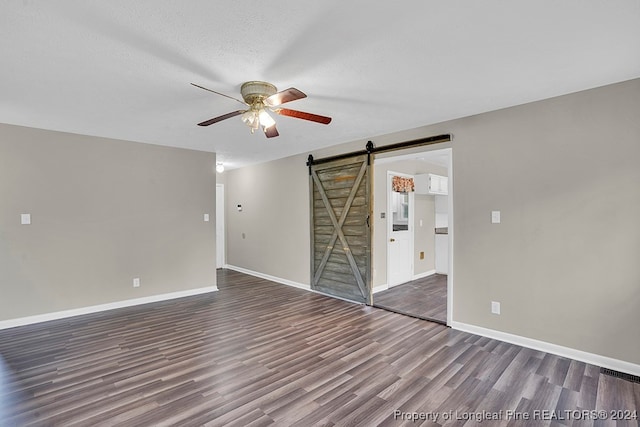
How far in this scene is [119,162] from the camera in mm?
4590

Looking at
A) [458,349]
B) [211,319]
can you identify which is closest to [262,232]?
[211,319]

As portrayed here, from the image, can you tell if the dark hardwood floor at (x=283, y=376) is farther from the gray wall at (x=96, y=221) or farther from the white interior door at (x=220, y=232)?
the white interior door at (x=220, y=232)

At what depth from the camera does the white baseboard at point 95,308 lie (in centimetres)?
380

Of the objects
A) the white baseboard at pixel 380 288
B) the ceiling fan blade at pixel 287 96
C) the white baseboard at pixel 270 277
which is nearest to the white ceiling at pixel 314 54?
the ceiling fan blade at pixel 287 96

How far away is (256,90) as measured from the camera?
261 centimetres

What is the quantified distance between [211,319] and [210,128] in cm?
253

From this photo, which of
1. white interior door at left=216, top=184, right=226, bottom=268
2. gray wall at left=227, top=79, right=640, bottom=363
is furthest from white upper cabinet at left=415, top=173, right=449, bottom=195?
white interior door at left=216, top=184, right=226, bottom=268

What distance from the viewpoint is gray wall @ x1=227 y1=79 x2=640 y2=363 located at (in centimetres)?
265

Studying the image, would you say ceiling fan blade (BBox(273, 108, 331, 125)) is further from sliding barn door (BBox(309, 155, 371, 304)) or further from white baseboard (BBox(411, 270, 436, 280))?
white baseboard (BBox(411, 270, 436, 280))

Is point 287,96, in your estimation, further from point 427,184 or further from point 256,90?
point 427,184

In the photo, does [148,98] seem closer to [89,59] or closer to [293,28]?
[89,59]

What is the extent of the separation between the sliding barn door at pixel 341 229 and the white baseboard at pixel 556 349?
5.00 feet

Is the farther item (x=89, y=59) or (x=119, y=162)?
(x=119, y=162)

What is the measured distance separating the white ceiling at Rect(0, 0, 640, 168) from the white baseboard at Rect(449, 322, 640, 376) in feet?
8.04
